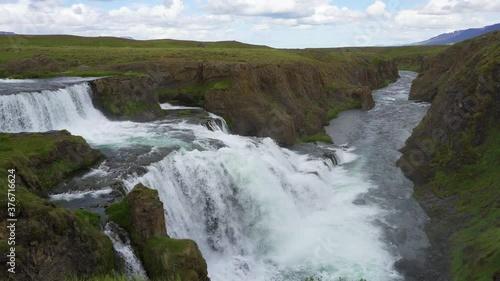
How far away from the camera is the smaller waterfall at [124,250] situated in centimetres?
1580

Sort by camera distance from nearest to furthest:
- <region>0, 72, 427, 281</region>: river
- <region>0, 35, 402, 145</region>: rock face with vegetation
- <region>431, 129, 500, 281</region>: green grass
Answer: <region>431, 129, 500, 281</region>: green grass < <region>0, 72, 427, 281</region>: river < <region>0, 35, 402, 145</region>: rock face with vegetation

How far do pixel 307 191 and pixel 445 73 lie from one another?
128 feet

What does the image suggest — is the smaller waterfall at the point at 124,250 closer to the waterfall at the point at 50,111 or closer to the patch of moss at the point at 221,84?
the waterfall at the point at 50,111

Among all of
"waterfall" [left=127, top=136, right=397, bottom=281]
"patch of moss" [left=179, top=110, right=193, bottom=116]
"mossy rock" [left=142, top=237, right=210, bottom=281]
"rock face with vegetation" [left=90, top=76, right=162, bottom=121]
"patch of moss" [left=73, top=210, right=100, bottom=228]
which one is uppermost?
"rock face with vegetation" [left=90, top=76, right=162, bottom=121]

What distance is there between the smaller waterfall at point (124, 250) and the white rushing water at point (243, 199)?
3.66 meters

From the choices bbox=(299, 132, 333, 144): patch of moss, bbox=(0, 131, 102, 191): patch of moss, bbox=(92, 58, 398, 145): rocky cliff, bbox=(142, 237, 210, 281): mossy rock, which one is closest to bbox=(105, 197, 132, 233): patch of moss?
bbox=(142, 237, 210, 281): mossy rock

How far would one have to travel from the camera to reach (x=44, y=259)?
13547 millimetres

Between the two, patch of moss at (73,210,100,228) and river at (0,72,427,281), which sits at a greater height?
patch of moss at (73,210,100,228)

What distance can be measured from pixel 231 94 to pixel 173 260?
26820 mm

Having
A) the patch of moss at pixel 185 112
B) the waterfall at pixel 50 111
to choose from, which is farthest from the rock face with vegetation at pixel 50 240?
the patch of moss at pixel 185 112

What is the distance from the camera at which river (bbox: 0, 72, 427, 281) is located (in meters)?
21.2

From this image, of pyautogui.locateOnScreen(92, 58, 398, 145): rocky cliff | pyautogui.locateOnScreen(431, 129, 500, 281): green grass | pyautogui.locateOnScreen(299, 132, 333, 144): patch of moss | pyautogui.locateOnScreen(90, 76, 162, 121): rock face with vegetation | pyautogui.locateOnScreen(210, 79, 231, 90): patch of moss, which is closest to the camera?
pyautogui.locateOnScreen(431, 129, 500, 281): green grass

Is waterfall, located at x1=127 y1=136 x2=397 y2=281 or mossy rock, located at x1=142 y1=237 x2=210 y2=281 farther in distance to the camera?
waterfall, located at x1=127 y1=136 x2=397 y2=281

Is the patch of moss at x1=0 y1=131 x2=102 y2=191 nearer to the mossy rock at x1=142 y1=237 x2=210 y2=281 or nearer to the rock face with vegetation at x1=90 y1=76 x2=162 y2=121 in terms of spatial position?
the mossy rock at x1=142 y1=237 x2=210 y2=281
